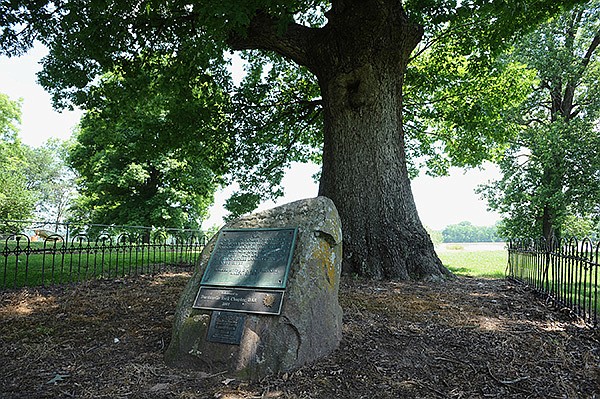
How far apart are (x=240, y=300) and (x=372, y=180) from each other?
5.09m

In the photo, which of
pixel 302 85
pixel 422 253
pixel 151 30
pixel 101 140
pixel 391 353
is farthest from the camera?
pixel 302 85

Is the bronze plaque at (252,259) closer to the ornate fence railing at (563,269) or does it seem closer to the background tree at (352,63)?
the ornate fence railing at (563,269)

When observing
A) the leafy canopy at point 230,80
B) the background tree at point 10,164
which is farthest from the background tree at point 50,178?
the leafy canopy at point 230,80

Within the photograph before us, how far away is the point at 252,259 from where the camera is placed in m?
4.12

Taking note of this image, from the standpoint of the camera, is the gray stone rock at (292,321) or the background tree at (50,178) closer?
the gray stone rock at (292,321)

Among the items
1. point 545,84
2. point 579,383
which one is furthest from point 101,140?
point 545,84

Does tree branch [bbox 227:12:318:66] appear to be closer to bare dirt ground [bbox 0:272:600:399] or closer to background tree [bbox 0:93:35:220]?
bare dirt ground [bbox 0:272:600:399]

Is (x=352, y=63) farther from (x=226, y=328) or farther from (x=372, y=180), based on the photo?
(x=226, y=328)

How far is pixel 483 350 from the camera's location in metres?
4.03

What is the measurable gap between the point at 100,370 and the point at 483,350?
3685 mm

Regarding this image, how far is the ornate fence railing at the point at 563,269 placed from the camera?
4.89 m

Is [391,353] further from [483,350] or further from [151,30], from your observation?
[151,30]

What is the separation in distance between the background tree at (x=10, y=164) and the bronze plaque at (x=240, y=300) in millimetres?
30666

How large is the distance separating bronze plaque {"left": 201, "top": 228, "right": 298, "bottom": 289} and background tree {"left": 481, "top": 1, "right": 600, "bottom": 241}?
17223 millimetres
